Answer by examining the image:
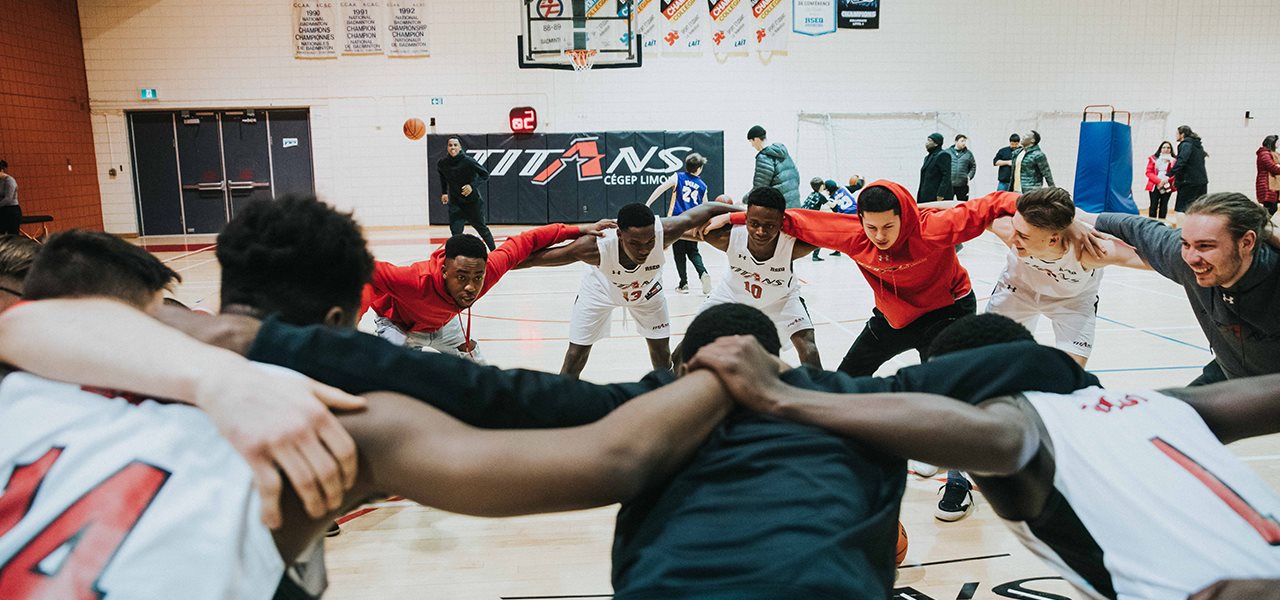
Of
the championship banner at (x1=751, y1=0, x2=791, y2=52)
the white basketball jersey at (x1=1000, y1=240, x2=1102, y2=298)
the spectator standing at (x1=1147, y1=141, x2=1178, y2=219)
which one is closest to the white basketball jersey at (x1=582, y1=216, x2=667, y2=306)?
the white basketball jersey at (x1=1000, y1=240, x2=1102, y2=298)

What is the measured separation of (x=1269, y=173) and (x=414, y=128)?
1687cm

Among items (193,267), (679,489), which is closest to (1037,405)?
(679,489)

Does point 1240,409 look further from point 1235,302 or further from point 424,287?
point 424,287

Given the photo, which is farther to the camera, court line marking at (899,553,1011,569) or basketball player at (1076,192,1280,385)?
court line marking at (899,553,1011,569)

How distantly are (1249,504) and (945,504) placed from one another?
2505mm

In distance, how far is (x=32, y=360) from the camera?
1.49 metres

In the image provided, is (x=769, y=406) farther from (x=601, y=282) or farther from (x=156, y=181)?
(x=156, y=181)

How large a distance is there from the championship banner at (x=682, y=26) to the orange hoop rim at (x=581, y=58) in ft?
4.89

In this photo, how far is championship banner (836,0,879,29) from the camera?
1772 cm

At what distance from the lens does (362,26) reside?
57.4ft

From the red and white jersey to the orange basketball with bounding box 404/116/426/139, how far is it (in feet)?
56.1

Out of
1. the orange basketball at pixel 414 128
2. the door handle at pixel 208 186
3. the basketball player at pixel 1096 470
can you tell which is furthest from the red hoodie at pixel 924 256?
the door handle at pixel 208 186

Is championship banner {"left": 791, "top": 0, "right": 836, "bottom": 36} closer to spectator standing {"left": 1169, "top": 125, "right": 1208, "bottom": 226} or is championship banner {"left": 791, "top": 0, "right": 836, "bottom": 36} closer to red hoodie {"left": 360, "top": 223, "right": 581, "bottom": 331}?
spectator standing {"left": 1169, "top": 125, "right": 1208, "bottom": 226}

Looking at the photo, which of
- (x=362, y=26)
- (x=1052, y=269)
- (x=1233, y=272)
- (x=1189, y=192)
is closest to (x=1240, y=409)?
(x=1233, y=272)
